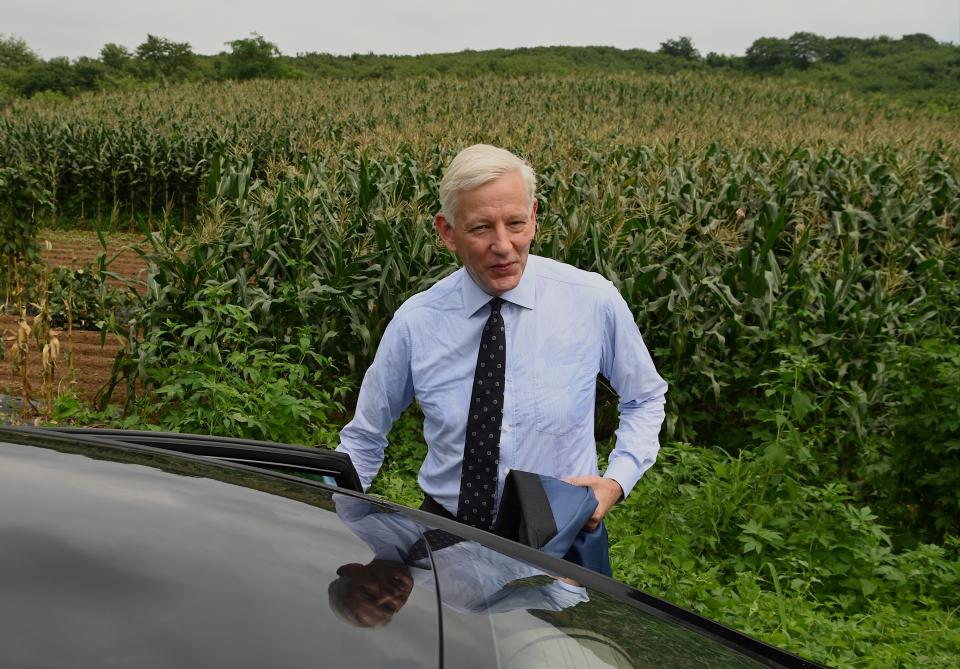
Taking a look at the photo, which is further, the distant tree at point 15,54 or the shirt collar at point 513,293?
the distant tree at point 15,54

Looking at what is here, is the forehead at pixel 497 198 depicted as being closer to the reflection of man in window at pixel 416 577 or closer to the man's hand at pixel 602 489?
the man's hand at pixel 602 489

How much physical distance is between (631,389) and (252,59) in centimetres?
4884

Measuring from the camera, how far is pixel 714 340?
646cm

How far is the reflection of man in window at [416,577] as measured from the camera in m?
1.16

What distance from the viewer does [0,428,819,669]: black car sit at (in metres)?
0.99

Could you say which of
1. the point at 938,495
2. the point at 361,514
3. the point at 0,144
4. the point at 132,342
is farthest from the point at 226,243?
the point at 0,144

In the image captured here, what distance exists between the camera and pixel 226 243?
6547 millimetres

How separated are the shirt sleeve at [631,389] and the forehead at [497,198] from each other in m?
0.35

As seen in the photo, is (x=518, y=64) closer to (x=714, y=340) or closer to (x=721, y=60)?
(x=721, y=60)

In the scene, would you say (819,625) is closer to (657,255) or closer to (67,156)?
(657,255)

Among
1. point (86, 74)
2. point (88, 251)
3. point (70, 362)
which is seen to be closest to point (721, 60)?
point (86, 74)

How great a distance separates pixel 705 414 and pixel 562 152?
5.49 meters

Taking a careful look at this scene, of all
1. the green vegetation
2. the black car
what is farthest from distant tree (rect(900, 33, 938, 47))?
the black car

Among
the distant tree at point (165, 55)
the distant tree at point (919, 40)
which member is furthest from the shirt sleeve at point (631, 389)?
the distant tree at point (919, 40)
